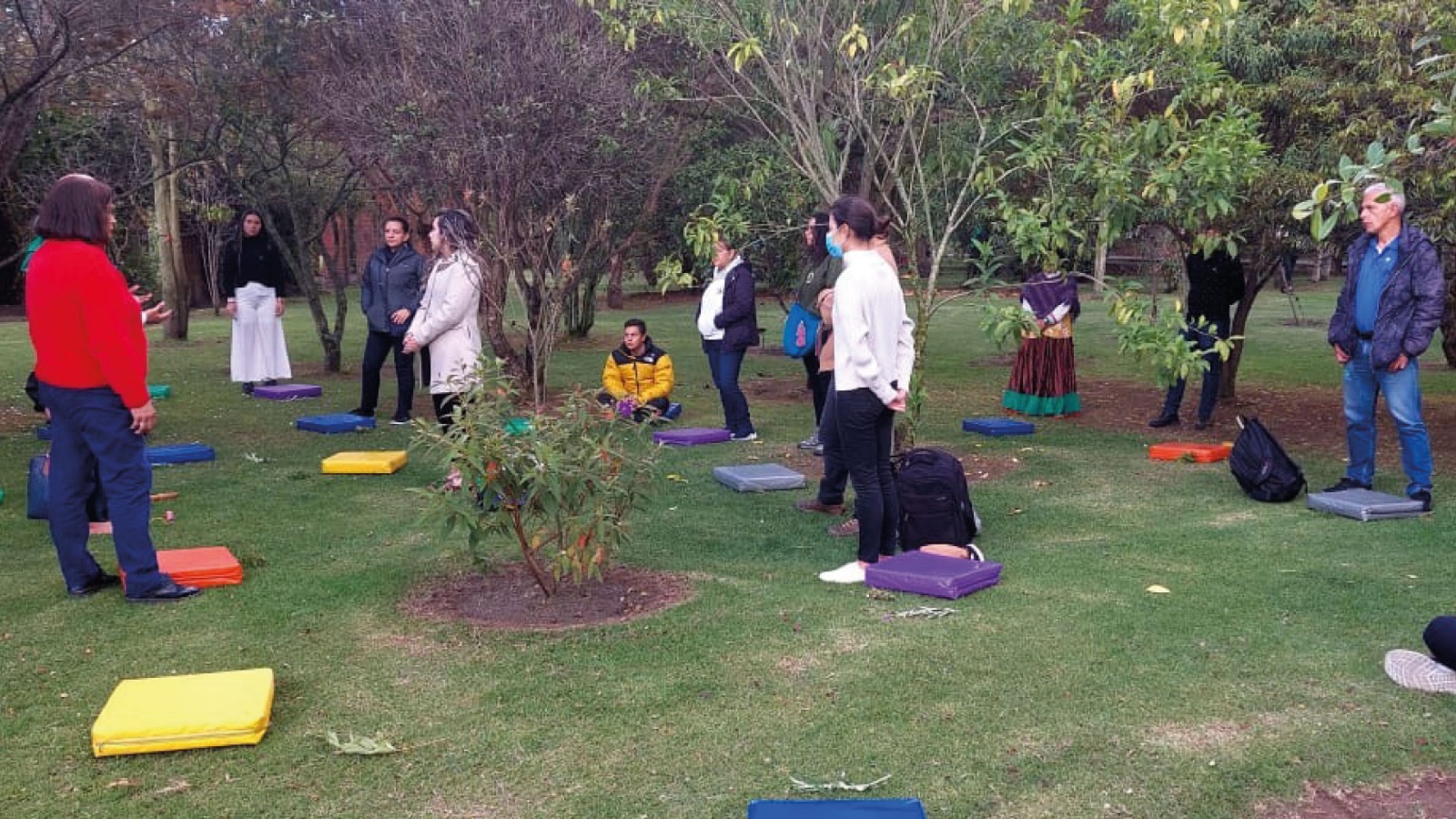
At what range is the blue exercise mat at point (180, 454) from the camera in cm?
925

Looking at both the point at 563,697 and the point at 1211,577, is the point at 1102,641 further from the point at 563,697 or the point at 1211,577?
the point at 563,697

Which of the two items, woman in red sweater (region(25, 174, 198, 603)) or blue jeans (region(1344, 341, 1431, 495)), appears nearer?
woman in red sweater (region(25, 174, 198, 603))

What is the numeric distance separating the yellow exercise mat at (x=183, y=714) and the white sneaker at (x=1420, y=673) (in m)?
3.99

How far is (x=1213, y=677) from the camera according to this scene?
4668mm

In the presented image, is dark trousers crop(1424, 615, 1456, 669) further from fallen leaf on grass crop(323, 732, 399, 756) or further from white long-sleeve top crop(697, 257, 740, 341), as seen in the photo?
white long-sleeve top crop(697, 257, 740, 341)

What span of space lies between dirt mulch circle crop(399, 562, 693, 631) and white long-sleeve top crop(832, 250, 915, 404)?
126 centimetres

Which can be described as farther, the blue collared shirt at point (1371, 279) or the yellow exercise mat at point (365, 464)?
the yellow exercise mat at point (365, 464)

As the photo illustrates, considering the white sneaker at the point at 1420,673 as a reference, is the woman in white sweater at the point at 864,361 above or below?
above

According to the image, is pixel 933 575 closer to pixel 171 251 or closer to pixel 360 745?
pixel 360 745

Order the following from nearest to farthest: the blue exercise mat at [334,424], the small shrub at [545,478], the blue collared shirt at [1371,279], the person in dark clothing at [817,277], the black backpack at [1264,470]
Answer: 1. the small shrub at [545,478]
2. the blue collared shirt at [1371,279]
3. the black backpack at [1264,470]
4. the person in dark clothing at [817,277]
5. the blue exercise mat at [334,424]

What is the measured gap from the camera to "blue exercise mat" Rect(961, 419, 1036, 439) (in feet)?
35.3

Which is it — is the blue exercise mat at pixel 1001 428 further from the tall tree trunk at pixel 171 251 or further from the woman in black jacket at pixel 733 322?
the tall tree trunk at pixel 171 251

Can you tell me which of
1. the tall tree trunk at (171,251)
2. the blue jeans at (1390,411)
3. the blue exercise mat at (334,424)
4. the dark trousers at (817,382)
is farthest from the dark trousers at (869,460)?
the tall tree trunk at (171,251)

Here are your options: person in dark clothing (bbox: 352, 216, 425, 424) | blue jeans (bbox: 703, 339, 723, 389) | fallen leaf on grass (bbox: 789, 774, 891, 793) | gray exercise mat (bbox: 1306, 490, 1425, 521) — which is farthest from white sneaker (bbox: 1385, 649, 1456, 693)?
person in dark clothing (bbox: 352, 216, 425, 424)
